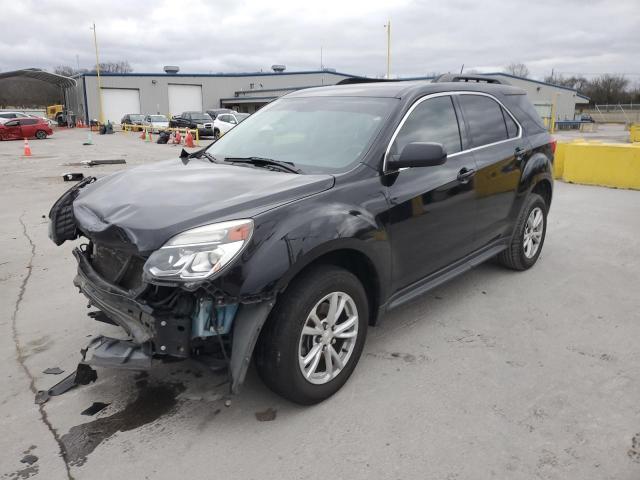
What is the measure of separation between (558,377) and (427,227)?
1.28 metres

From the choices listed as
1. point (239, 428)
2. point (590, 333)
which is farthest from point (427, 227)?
point (239, 428)

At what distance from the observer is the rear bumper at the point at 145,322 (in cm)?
252

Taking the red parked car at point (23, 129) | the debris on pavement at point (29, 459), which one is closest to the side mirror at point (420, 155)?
the debris on pavement at point (29, 459)

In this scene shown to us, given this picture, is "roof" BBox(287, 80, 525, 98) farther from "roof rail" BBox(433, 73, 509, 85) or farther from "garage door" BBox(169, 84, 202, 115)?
"garage door" BBox(169, 84, 202, 115)

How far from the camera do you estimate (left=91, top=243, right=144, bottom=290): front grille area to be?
282 cm

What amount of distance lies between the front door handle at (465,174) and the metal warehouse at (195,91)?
1850 inches

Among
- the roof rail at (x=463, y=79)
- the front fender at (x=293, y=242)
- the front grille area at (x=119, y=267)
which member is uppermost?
the roof rail at (x=463, y=79)

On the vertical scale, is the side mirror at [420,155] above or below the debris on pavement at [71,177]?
above

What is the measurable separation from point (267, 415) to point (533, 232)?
11.8ft

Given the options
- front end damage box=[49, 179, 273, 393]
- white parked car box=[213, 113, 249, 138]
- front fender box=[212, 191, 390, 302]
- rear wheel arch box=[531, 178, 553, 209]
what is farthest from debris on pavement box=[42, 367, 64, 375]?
white parked car box=[213, 113, 249, 138]

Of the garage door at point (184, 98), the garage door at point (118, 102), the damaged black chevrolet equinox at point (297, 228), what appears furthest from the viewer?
the garage door at point (184, 98)

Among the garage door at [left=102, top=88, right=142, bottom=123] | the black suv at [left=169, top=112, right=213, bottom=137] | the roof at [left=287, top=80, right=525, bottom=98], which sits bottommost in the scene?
the roof at [left=287, top=80, right=525, bottom=98]

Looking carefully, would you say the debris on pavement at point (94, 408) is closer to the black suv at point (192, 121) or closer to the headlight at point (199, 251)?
the headlight at point (199, 251)

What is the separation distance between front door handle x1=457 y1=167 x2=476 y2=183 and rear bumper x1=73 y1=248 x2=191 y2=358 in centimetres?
237
